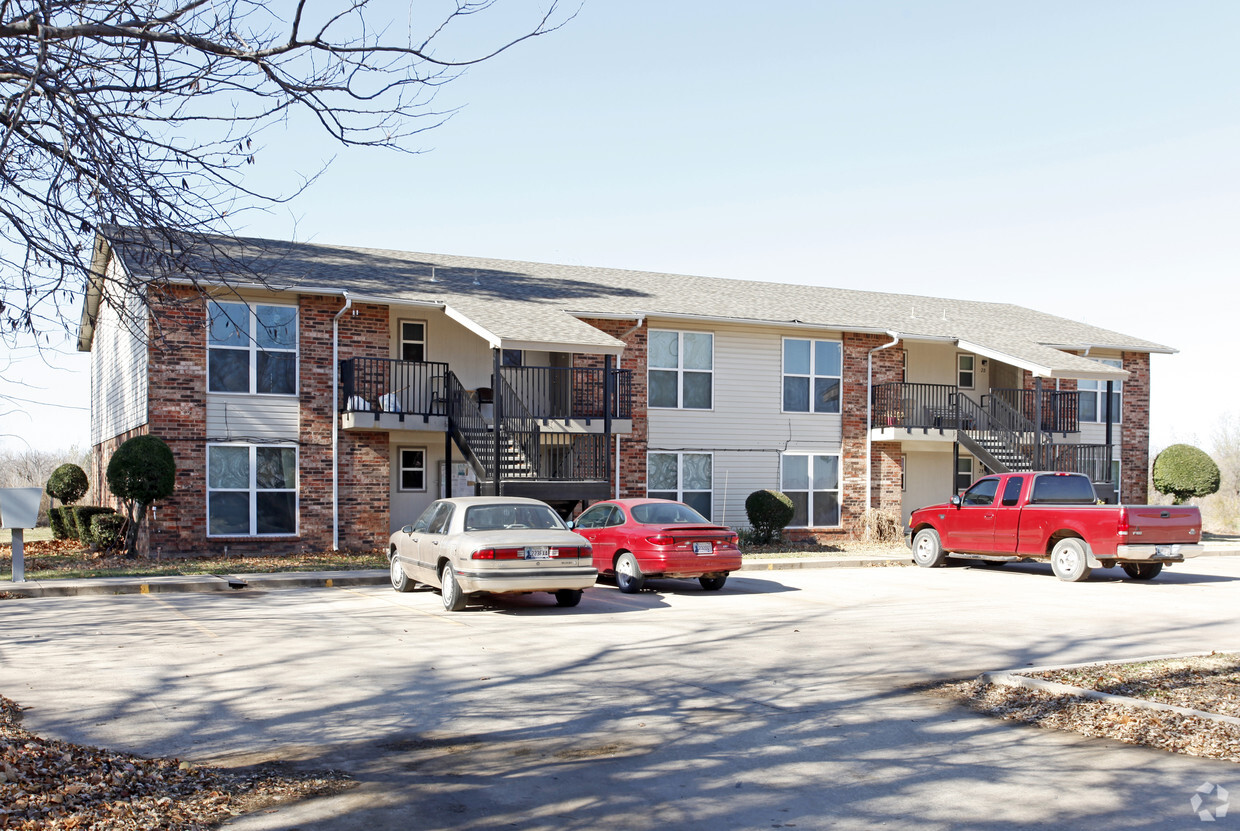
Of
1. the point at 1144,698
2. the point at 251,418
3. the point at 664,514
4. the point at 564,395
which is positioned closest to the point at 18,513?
the point at 251,418

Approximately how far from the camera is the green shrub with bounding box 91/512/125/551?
2188cm

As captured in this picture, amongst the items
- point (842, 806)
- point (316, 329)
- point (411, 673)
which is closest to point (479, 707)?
point (411, 673)

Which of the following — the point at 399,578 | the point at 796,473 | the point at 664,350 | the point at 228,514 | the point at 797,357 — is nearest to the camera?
the point at 399,578

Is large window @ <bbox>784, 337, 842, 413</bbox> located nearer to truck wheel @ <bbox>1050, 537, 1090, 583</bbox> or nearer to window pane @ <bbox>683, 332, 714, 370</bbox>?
window pane @ <bbox>683, 332, 714, 370</bbox>

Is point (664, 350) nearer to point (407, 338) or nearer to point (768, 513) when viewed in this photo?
point (768, 513)

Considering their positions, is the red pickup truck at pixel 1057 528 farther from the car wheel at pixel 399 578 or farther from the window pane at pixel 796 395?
the car wheel at pixel 399 578

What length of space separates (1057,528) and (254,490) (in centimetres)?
1525

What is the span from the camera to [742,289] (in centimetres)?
3064

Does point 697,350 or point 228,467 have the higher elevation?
point 697,350

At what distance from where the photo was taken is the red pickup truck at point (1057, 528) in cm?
1772

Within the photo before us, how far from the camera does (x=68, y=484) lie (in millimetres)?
28172

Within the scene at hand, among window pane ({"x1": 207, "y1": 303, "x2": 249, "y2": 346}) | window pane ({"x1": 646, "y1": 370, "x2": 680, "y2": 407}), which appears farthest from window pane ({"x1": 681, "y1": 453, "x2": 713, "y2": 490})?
window pane ({"x1": 207, "y1": 303, "x2": 249, "y2": 346})

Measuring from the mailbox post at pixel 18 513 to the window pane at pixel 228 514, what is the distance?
5.10 metres

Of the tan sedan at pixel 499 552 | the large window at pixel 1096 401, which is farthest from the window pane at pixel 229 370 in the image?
the large window at pixel 1096 401
